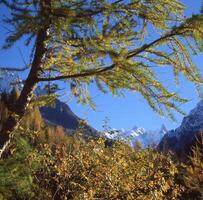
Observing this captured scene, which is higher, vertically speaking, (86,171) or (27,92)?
(27,92)

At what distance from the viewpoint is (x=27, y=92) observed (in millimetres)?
7691

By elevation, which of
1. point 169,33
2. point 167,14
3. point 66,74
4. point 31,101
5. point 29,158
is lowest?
point 29,158

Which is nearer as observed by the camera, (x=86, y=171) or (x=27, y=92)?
(x=27, y=92)

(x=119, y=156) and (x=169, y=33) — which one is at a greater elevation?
(x=169, y=33)

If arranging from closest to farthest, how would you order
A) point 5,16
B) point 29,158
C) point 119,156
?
point 5,16, point 29,158, point 119,156

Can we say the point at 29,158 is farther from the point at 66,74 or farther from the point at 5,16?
the point at 5,16

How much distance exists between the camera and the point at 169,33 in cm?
638

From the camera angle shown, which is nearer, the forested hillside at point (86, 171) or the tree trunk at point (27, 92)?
the tree trunk at point (27, 92)

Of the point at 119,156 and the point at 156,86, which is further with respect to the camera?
the point at 119,156

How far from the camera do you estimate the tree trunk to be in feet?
24.5

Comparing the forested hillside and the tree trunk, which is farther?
the forested hillside

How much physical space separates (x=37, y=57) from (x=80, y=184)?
169 inches

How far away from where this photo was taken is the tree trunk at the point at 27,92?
24.5 ft

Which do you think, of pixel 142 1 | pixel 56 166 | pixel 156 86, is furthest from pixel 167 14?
pixel 56 166
